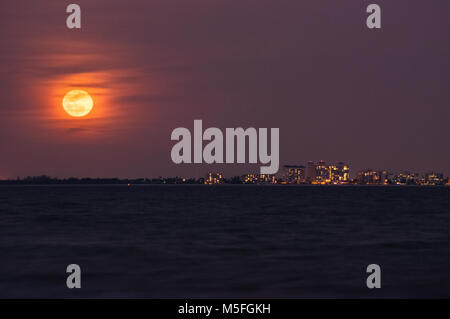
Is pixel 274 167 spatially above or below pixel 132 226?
above

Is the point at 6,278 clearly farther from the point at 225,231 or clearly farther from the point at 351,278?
the point at 225,231

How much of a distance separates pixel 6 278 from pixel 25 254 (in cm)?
792

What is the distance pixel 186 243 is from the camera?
38.6 meters

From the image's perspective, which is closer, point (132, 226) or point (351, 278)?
point (351, 278)

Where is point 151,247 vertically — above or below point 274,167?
below

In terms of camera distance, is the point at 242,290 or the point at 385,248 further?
the point at 385,248

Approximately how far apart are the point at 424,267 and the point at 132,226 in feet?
107
